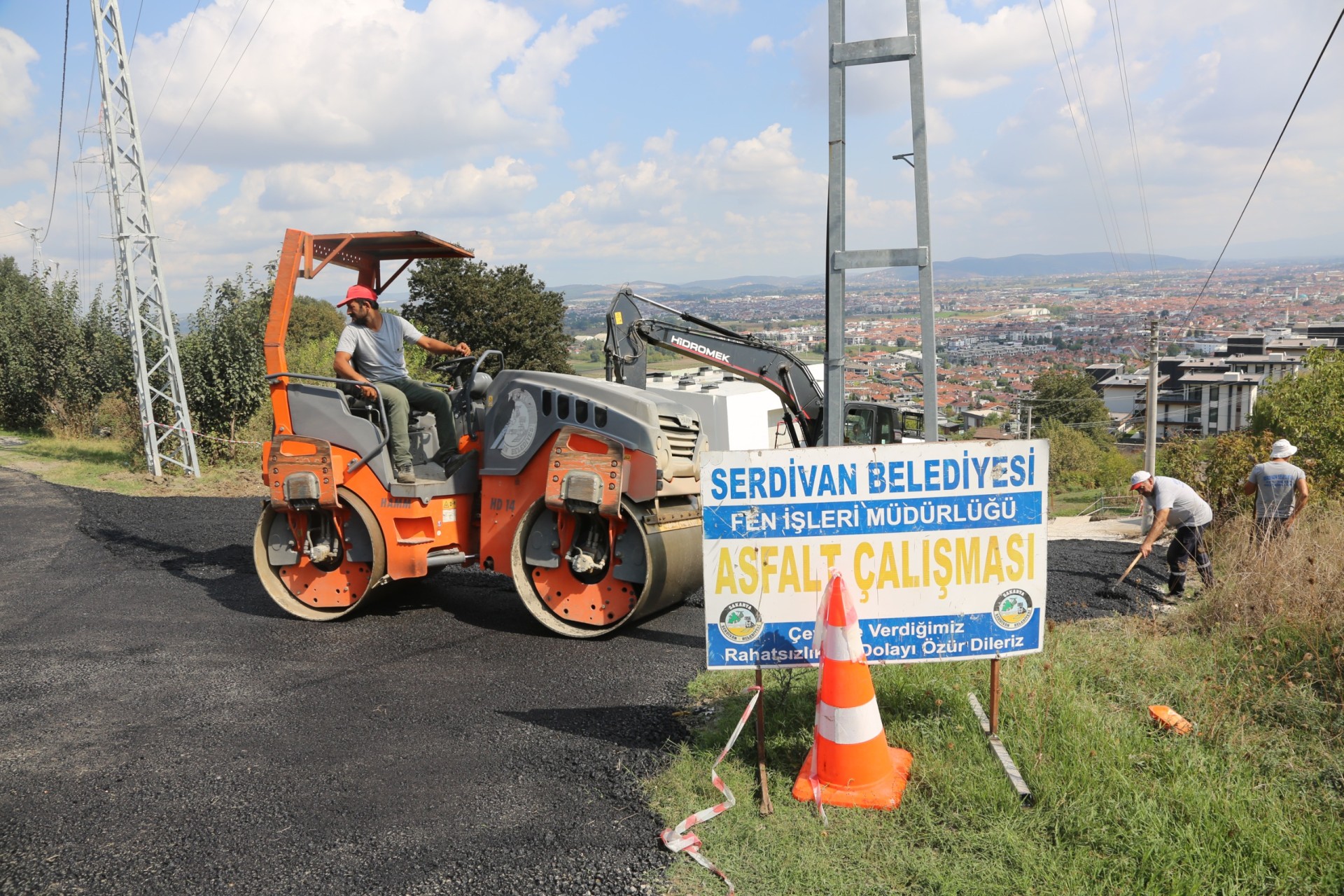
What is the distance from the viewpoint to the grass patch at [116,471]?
15.7 meters

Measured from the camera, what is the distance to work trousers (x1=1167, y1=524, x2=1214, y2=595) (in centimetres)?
820

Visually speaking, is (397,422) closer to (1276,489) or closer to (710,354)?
(710,354)

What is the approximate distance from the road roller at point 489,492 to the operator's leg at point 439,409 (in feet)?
0.27

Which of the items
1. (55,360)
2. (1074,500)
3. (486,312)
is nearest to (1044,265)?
(1074,500)

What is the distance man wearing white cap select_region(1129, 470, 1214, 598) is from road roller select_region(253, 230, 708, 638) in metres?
3.98

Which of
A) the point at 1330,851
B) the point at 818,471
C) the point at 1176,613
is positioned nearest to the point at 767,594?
the point at 818,471

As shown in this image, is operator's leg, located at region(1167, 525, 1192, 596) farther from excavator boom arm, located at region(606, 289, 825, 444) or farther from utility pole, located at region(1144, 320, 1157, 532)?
utility pole, located at region(1144, 320, 1157, 532)

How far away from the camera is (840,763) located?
4277 millimetres

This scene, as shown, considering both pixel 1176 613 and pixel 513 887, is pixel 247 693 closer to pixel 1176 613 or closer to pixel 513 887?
pixel 513 887

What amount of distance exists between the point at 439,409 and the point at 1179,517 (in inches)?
251

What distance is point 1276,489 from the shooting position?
8.52m

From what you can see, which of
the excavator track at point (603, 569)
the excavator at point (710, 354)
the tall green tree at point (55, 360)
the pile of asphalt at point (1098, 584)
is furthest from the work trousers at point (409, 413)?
→ the tall green tree at point (55, 360)

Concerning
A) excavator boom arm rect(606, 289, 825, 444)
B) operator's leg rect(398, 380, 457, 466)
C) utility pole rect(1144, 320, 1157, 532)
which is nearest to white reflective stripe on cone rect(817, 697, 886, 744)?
operator's leg rect(398, 380, 457, 466)

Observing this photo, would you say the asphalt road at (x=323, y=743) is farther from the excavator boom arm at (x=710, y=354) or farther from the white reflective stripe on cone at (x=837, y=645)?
the excavator boom arm at (x=710, y=354)
